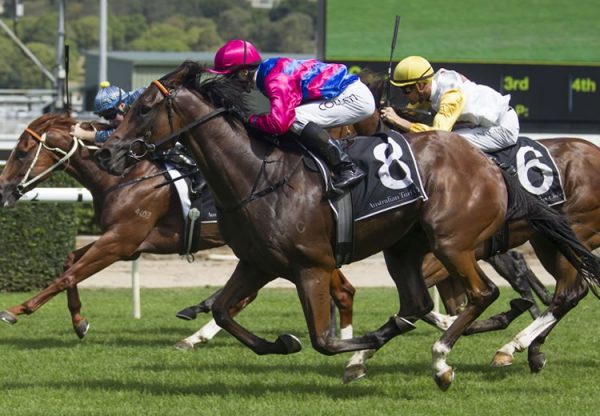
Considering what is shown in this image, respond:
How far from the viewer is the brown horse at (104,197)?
7846 millimetres

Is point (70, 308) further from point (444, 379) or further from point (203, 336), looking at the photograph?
point (444, 379)

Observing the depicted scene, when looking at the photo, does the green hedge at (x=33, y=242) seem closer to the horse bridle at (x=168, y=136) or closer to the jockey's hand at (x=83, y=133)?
the jockey's hand at (x=83, y=133)

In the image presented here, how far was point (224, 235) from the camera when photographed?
598 cm

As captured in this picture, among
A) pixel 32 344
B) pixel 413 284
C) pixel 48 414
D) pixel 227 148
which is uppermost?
pixel 227 148

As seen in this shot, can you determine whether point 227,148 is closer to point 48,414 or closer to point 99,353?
point 48,414

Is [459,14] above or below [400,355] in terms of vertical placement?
above

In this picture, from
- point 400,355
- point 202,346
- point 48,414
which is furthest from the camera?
point 202,346

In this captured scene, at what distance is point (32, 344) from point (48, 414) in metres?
2.45

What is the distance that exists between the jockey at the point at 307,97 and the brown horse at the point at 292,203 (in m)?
0.10

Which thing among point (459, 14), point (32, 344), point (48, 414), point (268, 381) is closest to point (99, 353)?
point (32, 344)

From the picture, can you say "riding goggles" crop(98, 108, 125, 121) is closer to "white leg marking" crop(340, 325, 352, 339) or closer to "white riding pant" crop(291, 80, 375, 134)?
"white leg marking" crop(340, 325, 352, 339)

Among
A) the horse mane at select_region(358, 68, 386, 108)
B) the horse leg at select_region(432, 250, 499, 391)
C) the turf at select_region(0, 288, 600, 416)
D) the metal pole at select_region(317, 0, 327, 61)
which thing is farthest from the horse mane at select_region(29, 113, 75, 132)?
the metal pole at select_region(317, 0, 327, 61)

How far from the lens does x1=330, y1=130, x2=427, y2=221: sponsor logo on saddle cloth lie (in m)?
5.98

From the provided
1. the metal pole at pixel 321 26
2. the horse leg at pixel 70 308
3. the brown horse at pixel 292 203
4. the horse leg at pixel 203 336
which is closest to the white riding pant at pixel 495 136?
the brown horse at pixel 292 203
